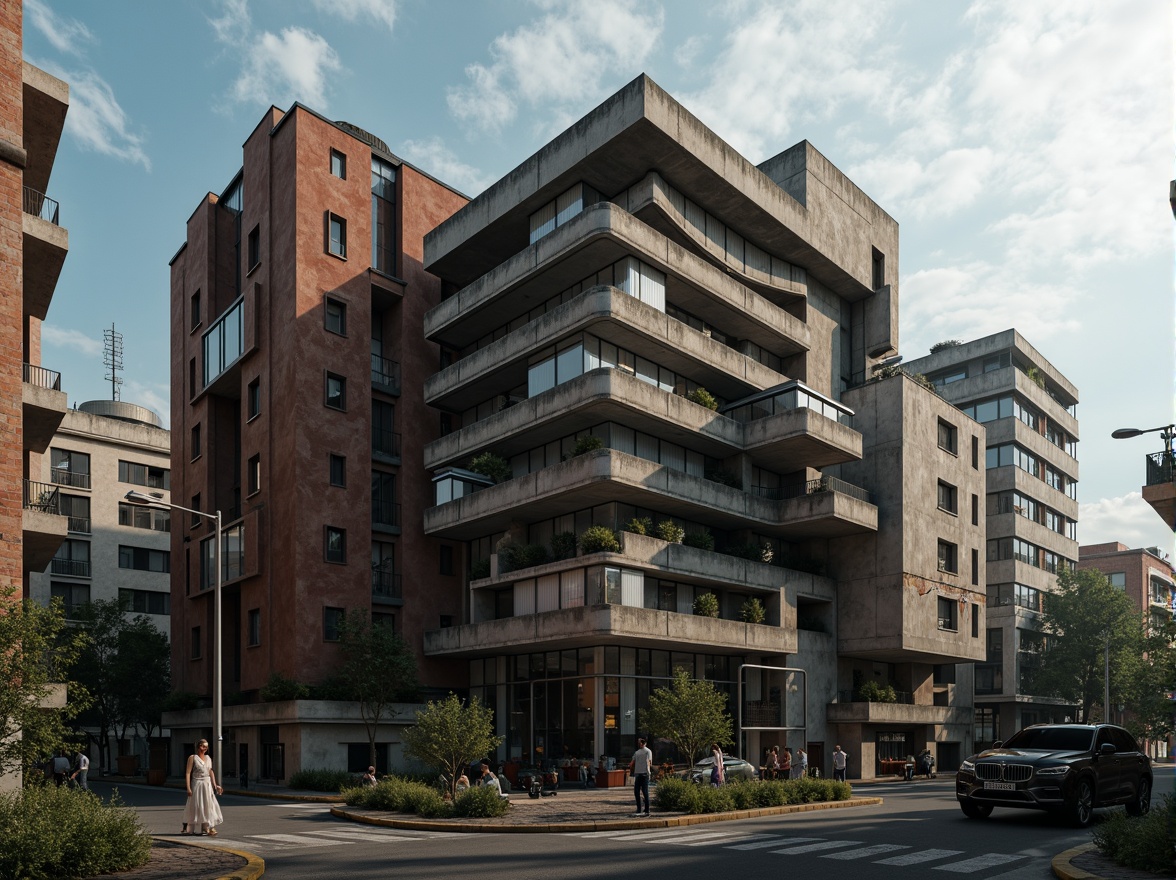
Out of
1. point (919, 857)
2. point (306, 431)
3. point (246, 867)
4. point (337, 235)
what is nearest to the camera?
point (246, 867)

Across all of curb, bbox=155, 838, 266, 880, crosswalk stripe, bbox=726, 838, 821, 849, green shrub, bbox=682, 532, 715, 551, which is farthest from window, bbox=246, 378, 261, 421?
crosswalk stripe, bbox=726, 838, 821, 849

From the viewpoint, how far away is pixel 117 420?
247ft

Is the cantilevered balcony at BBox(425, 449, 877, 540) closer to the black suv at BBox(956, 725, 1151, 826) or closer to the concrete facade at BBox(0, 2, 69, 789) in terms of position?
the concrete facade at BBox(0, 2, 69, 789)

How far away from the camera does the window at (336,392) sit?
46375mm

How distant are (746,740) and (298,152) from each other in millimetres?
33649

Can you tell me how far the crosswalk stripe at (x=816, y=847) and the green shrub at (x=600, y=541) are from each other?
21.1 meters

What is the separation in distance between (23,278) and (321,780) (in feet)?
67.4

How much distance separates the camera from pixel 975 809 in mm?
22781

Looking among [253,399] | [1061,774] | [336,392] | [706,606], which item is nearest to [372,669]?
[336,392]

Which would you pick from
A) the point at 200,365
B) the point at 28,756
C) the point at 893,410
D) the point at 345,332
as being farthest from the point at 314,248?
the point at 28,756

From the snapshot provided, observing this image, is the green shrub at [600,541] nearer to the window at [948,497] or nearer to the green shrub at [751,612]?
the green shrub at [751,612]

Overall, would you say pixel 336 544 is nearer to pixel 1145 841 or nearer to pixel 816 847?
pixel 816 847

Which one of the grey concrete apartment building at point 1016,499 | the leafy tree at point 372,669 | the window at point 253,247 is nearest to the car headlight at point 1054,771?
the leafy tree at point 372,669

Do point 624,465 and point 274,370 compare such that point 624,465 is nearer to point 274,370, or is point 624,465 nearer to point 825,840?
point 274,370
